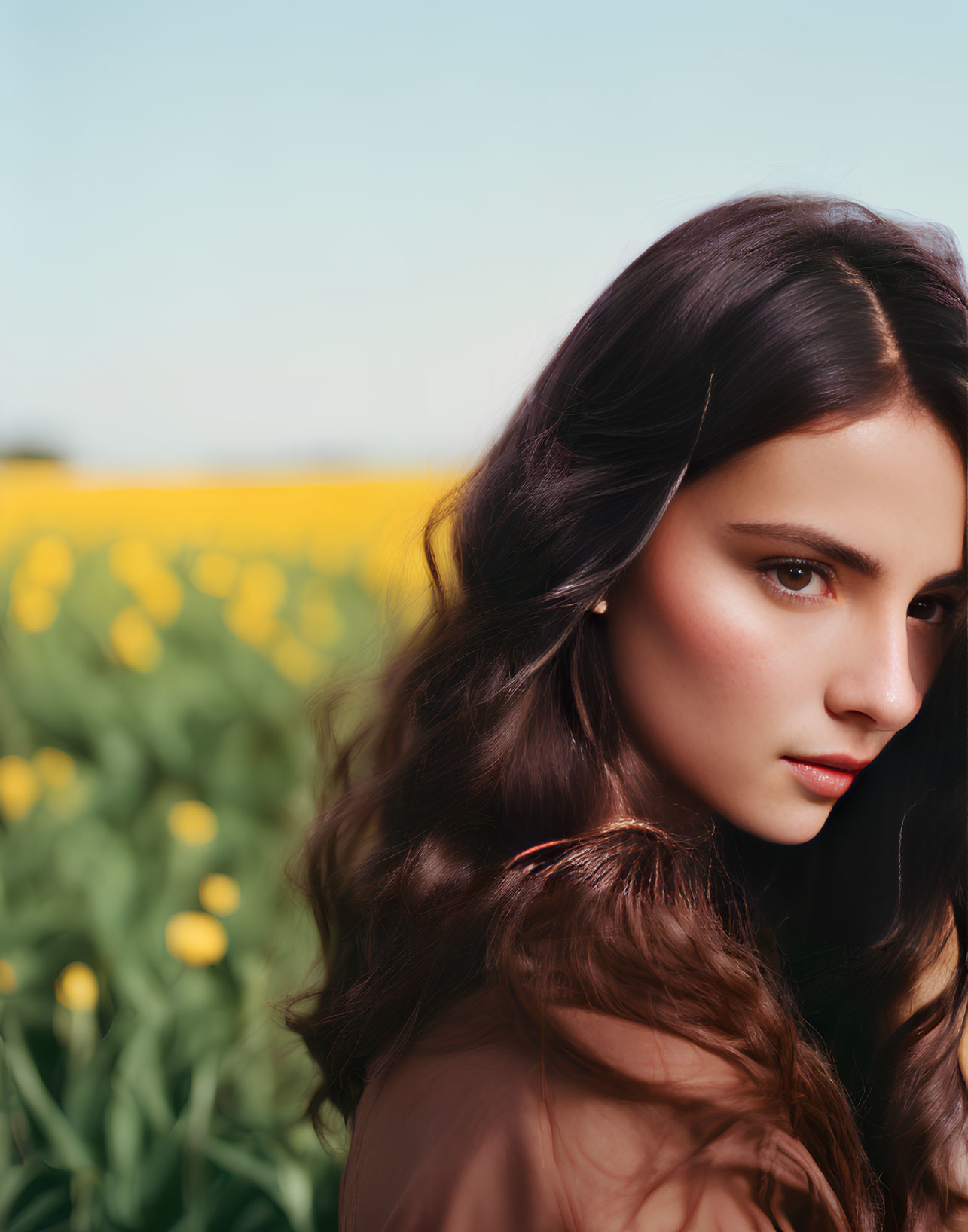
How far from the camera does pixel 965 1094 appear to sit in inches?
47.5

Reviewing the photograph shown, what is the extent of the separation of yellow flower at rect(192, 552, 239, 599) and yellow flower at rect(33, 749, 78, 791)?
0.49m

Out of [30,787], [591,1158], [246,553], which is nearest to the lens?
[591,1158]

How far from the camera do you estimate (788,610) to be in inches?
38.1

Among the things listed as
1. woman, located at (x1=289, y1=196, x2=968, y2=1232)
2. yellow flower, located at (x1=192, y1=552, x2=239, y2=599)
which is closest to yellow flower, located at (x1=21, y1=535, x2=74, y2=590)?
yellow flower, located at (x1=192, y1=552, x2=239, y2=599)

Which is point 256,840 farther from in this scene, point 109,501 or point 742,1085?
point 109,501

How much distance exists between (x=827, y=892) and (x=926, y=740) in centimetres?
25

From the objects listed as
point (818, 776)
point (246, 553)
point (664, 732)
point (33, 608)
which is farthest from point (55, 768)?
point (818, 776)

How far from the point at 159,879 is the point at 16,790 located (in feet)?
1.12

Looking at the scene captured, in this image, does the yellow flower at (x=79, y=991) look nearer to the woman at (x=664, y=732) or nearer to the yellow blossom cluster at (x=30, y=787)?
the yellow blossom cluster at (x=30, y=787)

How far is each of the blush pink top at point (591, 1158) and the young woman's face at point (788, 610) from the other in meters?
0.29

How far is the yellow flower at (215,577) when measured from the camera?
90.6 inches

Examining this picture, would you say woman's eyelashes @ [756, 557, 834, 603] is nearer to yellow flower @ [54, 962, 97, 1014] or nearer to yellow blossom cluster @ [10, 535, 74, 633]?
yellow flower @ [54, 962, 97, 1014]

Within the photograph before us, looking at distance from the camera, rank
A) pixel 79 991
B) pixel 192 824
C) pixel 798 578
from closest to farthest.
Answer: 1. pixel 798 578
2. pixel 79 991
3. pixel 192 824

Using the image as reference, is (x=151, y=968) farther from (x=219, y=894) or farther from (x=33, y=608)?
(x=33, y=608)
